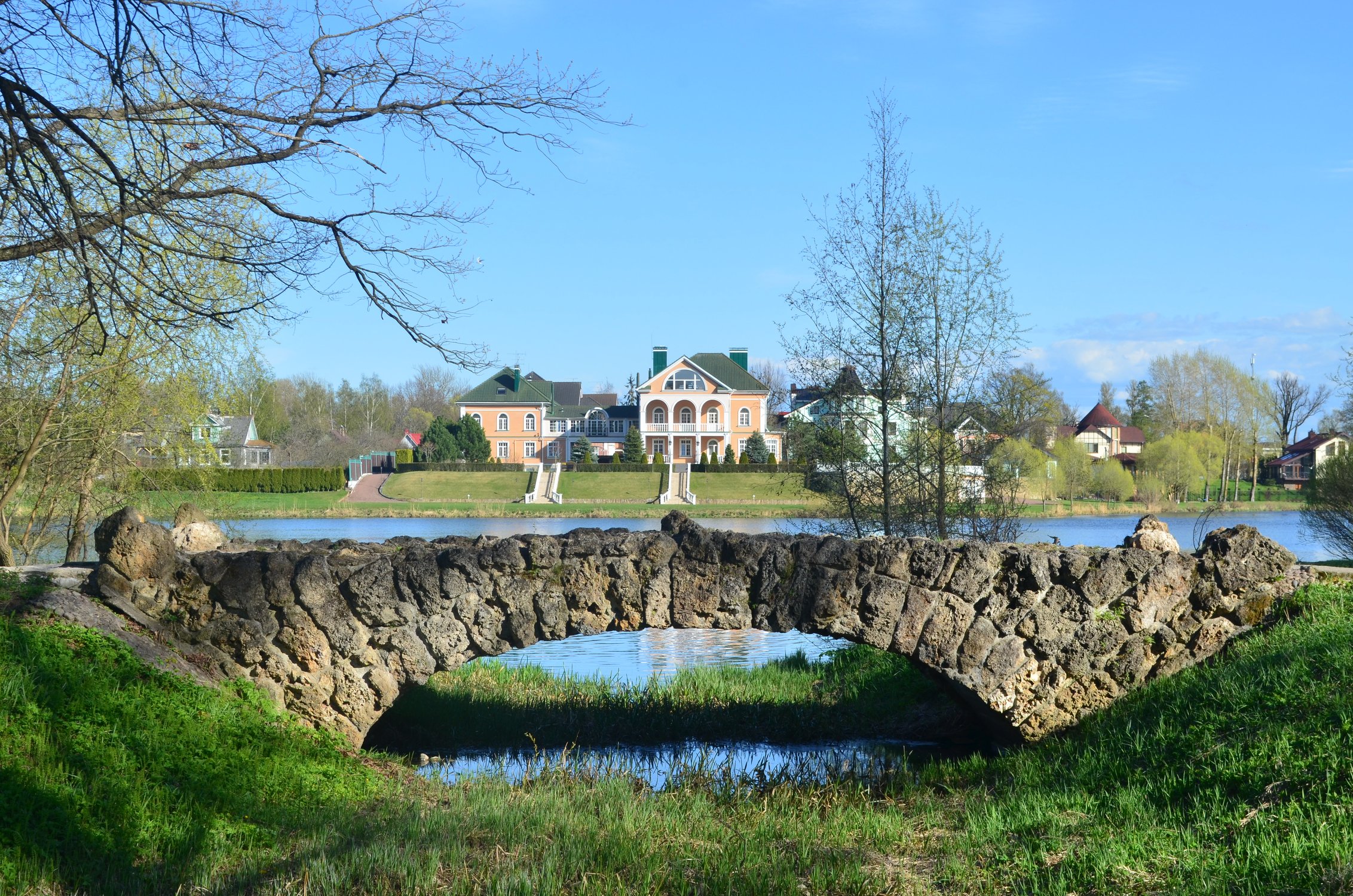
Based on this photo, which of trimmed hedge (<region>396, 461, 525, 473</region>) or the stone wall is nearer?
the stone wall

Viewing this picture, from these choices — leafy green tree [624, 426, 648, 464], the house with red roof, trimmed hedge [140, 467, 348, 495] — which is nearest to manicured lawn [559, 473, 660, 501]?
leafy green tree [624, 426, 648, 464]

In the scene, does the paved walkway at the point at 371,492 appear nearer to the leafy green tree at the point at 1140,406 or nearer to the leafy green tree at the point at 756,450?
the leafy green tree at the point at 756,450

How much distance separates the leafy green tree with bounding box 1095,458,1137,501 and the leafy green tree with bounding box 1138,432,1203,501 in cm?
102

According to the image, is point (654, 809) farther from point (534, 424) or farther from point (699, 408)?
point (534, 424)

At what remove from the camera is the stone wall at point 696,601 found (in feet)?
24.2

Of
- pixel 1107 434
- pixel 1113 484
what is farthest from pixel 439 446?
pixel 1107 434

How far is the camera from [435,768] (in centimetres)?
840

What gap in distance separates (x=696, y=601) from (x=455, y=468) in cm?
5004

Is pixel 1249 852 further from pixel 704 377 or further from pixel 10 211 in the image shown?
pixel 704 377

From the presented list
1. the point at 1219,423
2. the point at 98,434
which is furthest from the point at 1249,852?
the point at 1219,423

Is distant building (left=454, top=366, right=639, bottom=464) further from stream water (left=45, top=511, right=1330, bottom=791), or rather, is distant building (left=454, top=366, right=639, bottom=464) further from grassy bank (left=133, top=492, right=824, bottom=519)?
stream water (left=45, top=511, right=1330, bottom=791)

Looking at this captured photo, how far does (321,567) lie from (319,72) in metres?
3.13

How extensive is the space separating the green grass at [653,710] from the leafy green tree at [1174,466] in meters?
33.9

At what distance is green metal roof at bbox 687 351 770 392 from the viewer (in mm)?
68562
